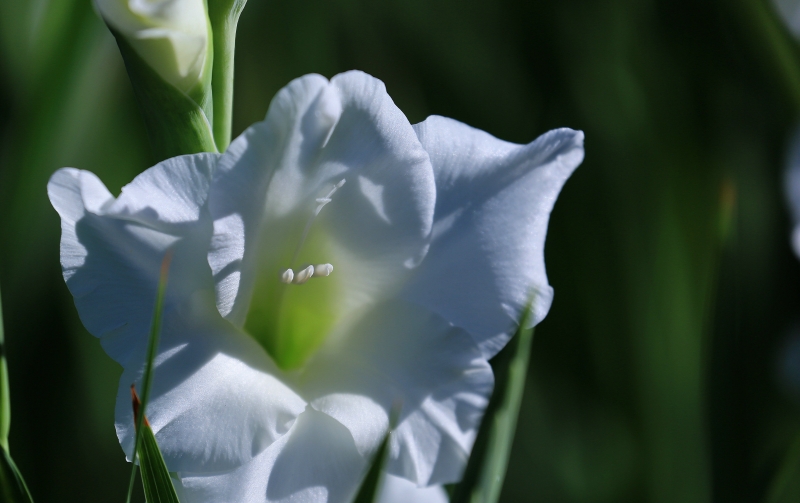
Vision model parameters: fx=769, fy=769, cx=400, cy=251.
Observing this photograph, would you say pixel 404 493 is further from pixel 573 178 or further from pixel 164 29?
pixel 573 178

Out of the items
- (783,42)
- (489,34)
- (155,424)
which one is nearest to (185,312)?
(155,424)

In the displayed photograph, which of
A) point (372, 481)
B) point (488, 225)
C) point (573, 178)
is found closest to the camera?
point (372, 481)

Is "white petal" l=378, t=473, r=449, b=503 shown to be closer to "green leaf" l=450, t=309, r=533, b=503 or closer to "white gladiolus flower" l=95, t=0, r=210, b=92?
"green leaf" l=450, t=309, r=533, b=503

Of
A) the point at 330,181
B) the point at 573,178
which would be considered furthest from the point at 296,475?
the point at 573,178

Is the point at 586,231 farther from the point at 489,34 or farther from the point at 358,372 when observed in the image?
the point at 358,372

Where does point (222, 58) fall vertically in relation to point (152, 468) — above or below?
above

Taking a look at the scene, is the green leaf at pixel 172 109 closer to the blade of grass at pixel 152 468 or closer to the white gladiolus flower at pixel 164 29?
the white gladiolus flower at pixel 164 29
